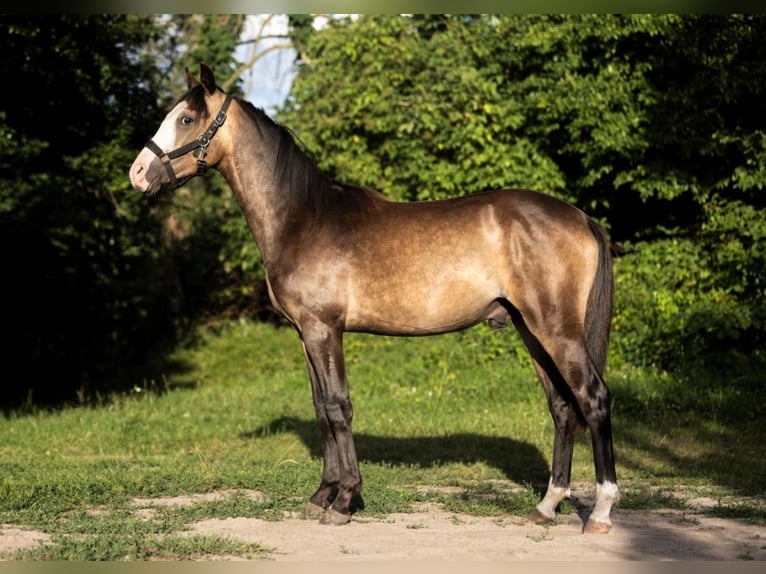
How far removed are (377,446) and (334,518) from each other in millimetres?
3007

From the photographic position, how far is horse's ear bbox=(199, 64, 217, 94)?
230 inches

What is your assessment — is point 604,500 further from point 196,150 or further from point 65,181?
point 65,181

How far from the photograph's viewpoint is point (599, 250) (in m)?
5.92

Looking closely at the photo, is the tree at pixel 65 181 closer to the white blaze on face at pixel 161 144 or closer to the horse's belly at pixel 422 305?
the white blaze on face at pixel 161 144

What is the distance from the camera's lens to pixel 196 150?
A: 19.9 feet

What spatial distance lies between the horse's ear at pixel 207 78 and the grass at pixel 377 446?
8.89 feet

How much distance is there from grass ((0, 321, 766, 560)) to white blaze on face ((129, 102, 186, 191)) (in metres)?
2.11

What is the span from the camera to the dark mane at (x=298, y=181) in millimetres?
6188

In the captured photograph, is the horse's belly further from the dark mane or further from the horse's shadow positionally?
the horse's shadow

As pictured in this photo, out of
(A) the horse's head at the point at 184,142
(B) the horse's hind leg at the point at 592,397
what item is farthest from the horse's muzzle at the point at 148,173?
(B) the horse's hind leg at the point at 592,397

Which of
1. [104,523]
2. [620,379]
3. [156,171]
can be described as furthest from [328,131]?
[104,523]

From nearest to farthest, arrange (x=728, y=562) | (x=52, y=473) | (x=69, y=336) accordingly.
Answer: (x=728, y=562), (x=52, y=473), (x=69, y=336)

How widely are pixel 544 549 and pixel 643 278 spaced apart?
8620 mm

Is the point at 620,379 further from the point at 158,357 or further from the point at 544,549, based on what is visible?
the point at 158,357
